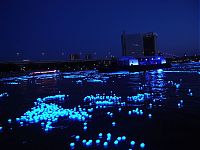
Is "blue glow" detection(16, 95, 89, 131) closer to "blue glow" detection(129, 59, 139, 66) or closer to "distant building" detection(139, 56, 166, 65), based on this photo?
"blue glow" detection(129, 59, 139, 66)

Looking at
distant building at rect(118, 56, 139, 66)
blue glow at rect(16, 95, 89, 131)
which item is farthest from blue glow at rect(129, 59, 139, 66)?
blue glow at rect(16, 95, 89, 131)

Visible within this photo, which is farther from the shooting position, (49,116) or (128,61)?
(128,61)

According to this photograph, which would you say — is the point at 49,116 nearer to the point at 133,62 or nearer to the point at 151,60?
the point at 133,62

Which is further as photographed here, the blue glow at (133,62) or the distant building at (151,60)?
the distant building at (151,60)

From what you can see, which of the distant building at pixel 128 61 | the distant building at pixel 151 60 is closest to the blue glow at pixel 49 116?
the distant building at pixel 128 61

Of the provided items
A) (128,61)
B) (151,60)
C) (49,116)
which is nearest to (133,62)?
Answer: (128,61)

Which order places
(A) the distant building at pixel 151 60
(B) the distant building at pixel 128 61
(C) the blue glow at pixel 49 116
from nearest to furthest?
(C) the blue glow at pixel 49 116
(B) the distant building at pixel 128 61
(A) the distant building at pixel 151 60

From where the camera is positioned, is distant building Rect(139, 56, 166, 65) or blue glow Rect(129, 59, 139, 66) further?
distant building Rect(139, 56, 166, 65)

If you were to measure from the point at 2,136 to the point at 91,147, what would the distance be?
3581 millimetres

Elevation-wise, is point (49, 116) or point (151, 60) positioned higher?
point (151, 60)

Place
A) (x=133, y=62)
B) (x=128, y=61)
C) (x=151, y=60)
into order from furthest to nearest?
(x=151, y=60) → (x=133, y=62) → (x=128, y=61)

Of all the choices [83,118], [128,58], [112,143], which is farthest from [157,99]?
[128,58]

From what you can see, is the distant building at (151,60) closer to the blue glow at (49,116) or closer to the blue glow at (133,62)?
the blue glow at (133,62)

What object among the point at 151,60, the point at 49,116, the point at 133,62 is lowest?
the point at 49,116
